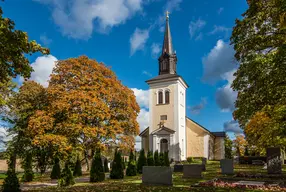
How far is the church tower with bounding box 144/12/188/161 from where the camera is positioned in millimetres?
33844

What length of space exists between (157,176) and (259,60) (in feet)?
23.3

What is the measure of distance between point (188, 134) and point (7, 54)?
32760 millimetres

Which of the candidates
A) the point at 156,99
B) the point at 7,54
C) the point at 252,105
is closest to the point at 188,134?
the point at 156,99

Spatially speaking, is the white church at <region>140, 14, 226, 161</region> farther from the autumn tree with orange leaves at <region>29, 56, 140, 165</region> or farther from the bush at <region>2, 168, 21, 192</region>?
the bush at <region>2, 168, 21, 192</region>

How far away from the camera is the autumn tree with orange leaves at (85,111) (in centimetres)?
1784

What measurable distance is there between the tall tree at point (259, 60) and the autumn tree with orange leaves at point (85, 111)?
11.0 meters

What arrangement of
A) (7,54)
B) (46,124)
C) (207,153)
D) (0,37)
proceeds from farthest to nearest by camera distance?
(207,153) → (46,124) → (7,54) → (0,37)

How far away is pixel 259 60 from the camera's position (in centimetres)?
945

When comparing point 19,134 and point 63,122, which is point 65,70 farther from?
point 19,134

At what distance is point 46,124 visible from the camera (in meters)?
17.8

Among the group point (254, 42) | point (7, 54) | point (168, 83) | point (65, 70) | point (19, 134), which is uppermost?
point (168, 83)

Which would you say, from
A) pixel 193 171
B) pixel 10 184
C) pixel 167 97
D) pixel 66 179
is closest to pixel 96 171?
pixel 66 179

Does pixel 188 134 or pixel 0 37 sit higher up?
pixel 0 37

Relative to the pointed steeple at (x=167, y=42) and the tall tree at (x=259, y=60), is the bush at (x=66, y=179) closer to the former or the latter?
the tall tree at (x=259, y=60)
